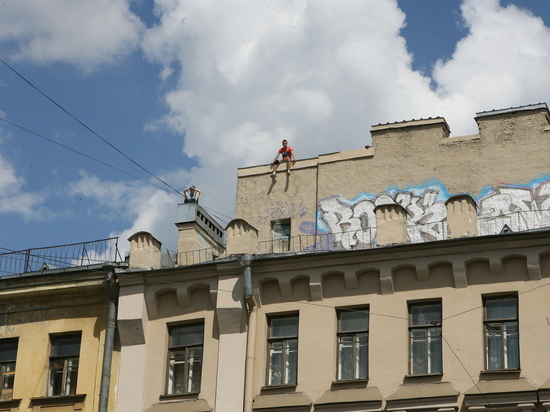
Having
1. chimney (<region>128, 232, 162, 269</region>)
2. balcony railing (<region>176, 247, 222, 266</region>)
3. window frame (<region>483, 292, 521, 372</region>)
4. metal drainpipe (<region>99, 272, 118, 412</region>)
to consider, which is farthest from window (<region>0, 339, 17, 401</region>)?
window frame (<region>483, 292, 521, 372</region>)

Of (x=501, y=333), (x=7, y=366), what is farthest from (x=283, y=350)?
(x=7, y=366)

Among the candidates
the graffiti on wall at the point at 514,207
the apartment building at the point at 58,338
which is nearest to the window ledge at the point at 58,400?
the apartment building at the point at 58,338

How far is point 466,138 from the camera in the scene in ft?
99.3

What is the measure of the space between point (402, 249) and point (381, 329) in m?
1.81

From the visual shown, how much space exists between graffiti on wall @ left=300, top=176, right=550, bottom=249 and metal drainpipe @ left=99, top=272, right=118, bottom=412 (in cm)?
595

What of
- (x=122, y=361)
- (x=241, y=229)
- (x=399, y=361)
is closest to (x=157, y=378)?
(x=122, y=361)

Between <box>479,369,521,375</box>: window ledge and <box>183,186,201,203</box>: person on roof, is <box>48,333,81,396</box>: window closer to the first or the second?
<box>183,186,201,203</box>: person on roof

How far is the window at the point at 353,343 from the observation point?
24.9 m

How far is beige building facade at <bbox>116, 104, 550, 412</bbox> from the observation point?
78.3 feet

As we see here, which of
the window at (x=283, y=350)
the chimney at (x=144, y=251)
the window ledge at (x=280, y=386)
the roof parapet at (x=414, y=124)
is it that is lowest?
the window ledge at (x=280, y=386)

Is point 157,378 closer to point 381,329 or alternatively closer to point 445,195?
point 381,329

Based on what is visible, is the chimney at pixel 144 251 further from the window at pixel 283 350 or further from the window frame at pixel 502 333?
the window frame at pixel 502 333

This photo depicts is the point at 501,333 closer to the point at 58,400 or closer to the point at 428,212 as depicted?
the point at 428,212

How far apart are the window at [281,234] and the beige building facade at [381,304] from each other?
3.08 ft
